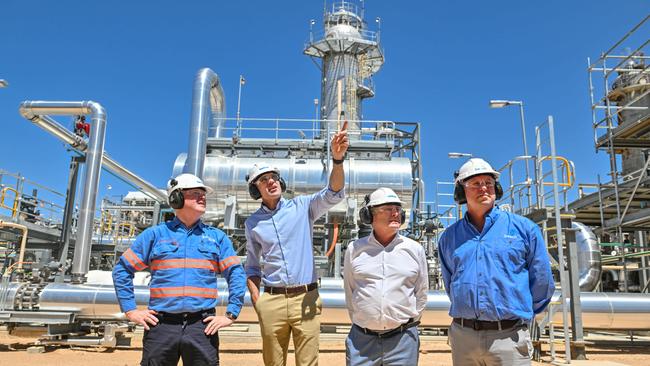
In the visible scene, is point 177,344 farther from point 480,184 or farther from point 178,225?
point 480,184

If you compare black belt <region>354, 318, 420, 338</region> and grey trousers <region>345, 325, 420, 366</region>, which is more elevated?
black belt <region>354, 318, 420, 338</region>

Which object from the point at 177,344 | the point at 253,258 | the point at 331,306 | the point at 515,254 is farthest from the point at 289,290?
the point at 331,306

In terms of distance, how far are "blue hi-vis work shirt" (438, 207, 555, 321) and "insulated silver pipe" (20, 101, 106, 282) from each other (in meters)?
10.0

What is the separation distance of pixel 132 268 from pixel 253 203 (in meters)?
Result: 11.0

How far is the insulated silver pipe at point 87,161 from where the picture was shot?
1138cm

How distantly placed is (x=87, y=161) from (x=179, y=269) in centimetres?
1035

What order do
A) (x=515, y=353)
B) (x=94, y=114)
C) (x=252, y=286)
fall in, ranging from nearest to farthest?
(x=515, y=353), (x=252, y=286), (x=94, y=114)

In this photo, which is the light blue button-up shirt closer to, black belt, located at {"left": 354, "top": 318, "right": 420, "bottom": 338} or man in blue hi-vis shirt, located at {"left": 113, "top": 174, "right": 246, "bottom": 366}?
man in blue hi-vis shirt, located at {"left": 113, "top": 174, "right": 246, "bottom": 366}

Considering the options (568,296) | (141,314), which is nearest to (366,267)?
(141,314)

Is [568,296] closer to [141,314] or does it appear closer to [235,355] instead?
[235,355]

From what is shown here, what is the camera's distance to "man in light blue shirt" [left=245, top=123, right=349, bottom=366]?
371 centimetres

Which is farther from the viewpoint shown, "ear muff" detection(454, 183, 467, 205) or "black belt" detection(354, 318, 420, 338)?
"ear muff" detection(454, 183, 467, 205)

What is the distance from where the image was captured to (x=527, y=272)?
3.00 metres

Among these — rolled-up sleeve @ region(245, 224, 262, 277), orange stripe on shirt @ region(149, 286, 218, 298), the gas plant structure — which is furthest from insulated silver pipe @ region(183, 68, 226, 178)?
orange stripe on shirt @ region(149, 286, 218, 298)
